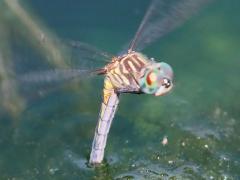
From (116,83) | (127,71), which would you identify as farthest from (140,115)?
(127,71)

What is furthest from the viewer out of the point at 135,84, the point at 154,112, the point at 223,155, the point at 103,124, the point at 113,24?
the point at 113,24

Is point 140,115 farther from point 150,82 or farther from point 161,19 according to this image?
point 150,82

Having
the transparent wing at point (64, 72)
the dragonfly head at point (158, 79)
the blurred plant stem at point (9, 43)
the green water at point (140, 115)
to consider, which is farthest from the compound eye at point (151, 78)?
the blurred plant stem at point (9, 43)

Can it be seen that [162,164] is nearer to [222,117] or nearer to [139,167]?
[139,167]

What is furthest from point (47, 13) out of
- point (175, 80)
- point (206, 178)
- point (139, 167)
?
point (206, 178)

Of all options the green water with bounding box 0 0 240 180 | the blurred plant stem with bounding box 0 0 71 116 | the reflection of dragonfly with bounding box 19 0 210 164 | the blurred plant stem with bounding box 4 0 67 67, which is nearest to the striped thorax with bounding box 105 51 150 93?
the reflection of dragonfly with bounding box 19 0 210 164
